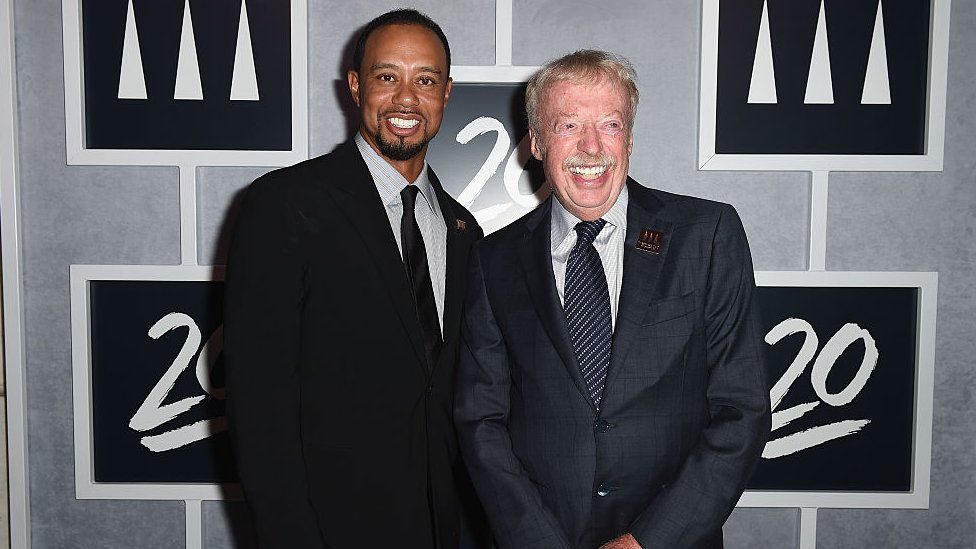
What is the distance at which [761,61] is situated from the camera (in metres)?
2.39

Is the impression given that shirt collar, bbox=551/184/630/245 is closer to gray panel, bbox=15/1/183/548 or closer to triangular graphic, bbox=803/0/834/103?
triangular graphic, bbox=803/0/834/103

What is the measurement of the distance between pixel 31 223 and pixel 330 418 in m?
1.48

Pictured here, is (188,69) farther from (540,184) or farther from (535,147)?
(535,147)

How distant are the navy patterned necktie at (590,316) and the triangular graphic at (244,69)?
1.37 metres

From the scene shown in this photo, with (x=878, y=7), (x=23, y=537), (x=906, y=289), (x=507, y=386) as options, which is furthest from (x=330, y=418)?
(x=878, y=7)

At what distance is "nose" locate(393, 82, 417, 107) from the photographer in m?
1.74

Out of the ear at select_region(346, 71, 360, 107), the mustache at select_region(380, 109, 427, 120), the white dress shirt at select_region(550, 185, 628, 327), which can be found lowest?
the white dress shirt at select_region(550, 185, 628, 327)

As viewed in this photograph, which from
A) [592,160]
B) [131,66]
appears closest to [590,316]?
[592,160]

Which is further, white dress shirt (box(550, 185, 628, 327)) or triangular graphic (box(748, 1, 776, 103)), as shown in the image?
triangular graphic (box(748, 1, 776, 103))

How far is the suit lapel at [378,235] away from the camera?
165 centimetres

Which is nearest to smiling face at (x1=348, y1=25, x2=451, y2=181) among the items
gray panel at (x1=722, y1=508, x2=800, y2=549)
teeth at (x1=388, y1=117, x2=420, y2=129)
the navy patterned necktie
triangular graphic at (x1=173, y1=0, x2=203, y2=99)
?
teeth at (x1=388, y1=117, x2=420, y2=129)

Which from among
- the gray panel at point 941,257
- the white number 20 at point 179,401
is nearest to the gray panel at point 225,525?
the white number 20 at point 179,401

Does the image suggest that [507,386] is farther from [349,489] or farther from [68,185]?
[68,185]

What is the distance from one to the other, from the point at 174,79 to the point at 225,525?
1.50m
